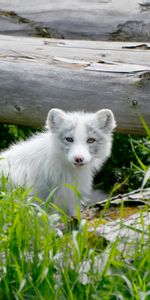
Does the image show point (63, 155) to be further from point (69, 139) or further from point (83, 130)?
point (83, 130)

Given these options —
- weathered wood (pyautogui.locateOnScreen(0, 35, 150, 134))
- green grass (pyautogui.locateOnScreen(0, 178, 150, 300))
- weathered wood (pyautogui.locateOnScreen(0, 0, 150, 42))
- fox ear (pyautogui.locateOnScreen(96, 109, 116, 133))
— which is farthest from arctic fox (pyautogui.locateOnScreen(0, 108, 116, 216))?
green grass (pyautogui.locateOnScreen(0, 178, 150, 300))

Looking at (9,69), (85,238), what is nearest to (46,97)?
(9,69)

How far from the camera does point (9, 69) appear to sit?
7715mm

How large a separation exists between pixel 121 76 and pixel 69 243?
2864 millimetres

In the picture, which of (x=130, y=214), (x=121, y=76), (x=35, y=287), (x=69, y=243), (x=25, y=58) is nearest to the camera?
(x=35, y=287)

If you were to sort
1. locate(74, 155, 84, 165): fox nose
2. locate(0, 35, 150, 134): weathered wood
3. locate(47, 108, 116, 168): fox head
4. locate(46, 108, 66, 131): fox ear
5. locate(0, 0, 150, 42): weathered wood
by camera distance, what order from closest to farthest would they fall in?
locate(74, 155, 84, 165): fox nose → locate(47, 108, 116, 168): fox head → locate(46, 108, 66, 131): fox ear → locate(0, 35, 150, 134): weathered wood → locate(0, 0, 150, 42): weathered wood

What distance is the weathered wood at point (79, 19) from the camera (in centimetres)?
855

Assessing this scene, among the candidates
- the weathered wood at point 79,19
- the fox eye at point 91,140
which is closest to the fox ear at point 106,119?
the fox eye at point 91,140

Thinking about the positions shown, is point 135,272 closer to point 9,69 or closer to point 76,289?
point 76,289

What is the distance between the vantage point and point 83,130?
6.82 meters

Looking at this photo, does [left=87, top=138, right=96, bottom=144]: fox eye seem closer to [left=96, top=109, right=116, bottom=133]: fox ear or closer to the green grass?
[left=96, top=109, right=116, bottom=133]: fox ear

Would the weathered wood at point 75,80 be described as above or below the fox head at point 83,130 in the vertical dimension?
above

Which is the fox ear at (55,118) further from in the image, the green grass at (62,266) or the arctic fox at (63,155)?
the green grass at (62,266)

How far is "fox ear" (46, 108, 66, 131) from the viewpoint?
6.89 m
